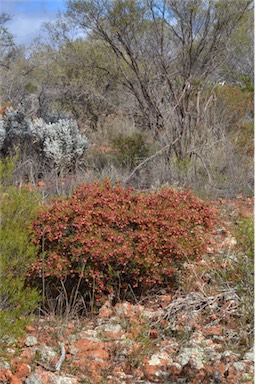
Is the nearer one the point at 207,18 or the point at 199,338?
the point at 199,338

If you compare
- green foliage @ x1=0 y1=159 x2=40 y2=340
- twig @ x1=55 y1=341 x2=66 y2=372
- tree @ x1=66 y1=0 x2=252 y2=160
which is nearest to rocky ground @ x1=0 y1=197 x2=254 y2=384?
twig @ x1=55 y1=341 x2=66 y2=372

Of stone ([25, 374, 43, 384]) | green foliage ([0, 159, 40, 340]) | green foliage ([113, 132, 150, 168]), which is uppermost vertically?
green foliage ([113, 132, 150, 168])

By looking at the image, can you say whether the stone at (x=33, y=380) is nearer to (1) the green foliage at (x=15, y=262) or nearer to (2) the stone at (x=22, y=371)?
(2) the stone at (x=22, y=371)

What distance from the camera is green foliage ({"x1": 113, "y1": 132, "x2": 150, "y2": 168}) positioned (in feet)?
28.4

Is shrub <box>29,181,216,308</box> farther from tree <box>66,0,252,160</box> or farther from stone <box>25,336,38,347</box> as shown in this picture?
tree <box>66,0,252,160</box>

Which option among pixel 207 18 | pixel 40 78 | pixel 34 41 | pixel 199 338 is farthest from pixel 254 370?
pixel 34 41

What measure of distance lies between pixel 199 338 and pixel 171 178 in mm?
3877

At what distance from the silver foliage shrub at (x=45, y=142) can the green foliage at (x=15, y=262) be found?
461 cm

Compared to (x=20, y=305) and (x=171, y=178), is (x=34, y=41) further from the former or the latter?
(x=20, y=305)

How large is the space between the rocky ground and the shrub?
0.60 ft

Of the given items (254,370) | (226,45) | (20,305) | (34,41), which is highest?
(34,41)

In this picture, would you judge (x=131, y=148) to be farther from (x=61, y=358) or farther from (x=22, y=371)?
(x=22, y=371)

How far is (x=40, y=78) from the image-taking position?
50.2 ft

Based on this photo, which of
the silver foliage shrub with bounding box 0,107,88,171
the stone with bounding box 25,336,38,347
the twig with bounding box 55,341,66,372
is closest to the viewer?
the twig with bounding box 55,341,66,372
